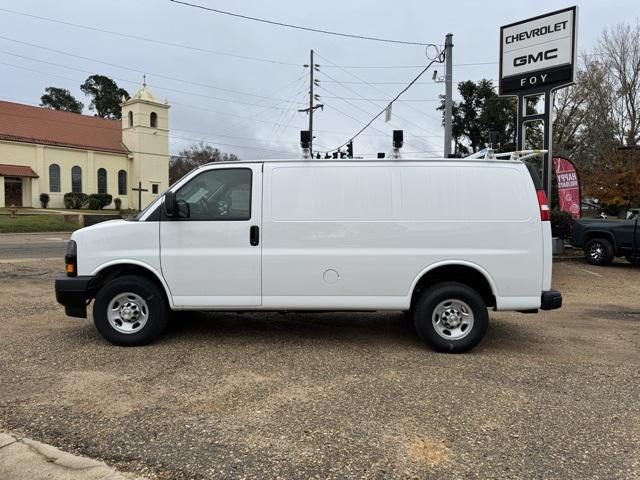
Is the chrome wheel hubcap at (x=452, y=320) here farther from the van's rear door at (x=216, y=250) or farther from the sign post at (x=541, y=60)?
the sign post at (x=541, y=60)

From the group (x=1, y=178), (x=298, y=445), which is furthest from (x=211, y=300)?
(x=1, y=178)

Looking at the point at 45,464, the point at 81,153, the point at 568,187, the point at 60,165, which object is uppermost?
the point at 81,153

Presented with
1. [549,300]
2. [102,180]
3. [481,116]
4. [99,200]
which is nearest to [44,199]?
[99,200]

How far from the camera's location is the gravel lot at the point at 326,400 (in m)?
3.32

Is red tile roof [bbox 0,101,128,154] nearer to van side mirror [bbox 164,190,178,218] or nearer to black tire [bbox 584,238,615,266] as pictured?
black tire [bbox 584,238,615,266]

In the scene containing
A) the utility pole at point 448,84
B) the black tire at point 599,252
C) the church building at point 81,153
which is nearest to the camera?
the black tire at point 599,252

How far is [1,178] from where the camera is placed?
46.2 m

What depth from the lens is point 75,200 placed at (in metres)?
49.9

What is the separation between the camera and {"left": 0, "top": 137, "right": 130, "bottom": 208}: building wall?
4803 cm

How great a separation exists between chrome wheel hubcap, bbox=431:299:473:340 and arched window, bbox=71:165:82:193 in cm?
5367

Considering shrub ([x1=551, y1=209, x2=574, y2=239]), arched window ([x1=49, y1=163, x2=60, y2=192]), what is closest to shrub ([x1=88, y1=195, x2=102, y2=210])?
arched window ([x1=49, y1=163, x2=60, y2=192])

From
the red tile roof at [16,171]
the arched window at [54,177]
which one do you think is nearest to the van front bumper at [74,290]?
the red tile roof at [16,171]

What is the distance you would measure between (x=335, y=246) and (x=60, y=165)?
5258 cm

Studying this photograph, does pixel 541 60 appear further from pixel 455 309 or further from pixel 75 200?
pixel 75 200
